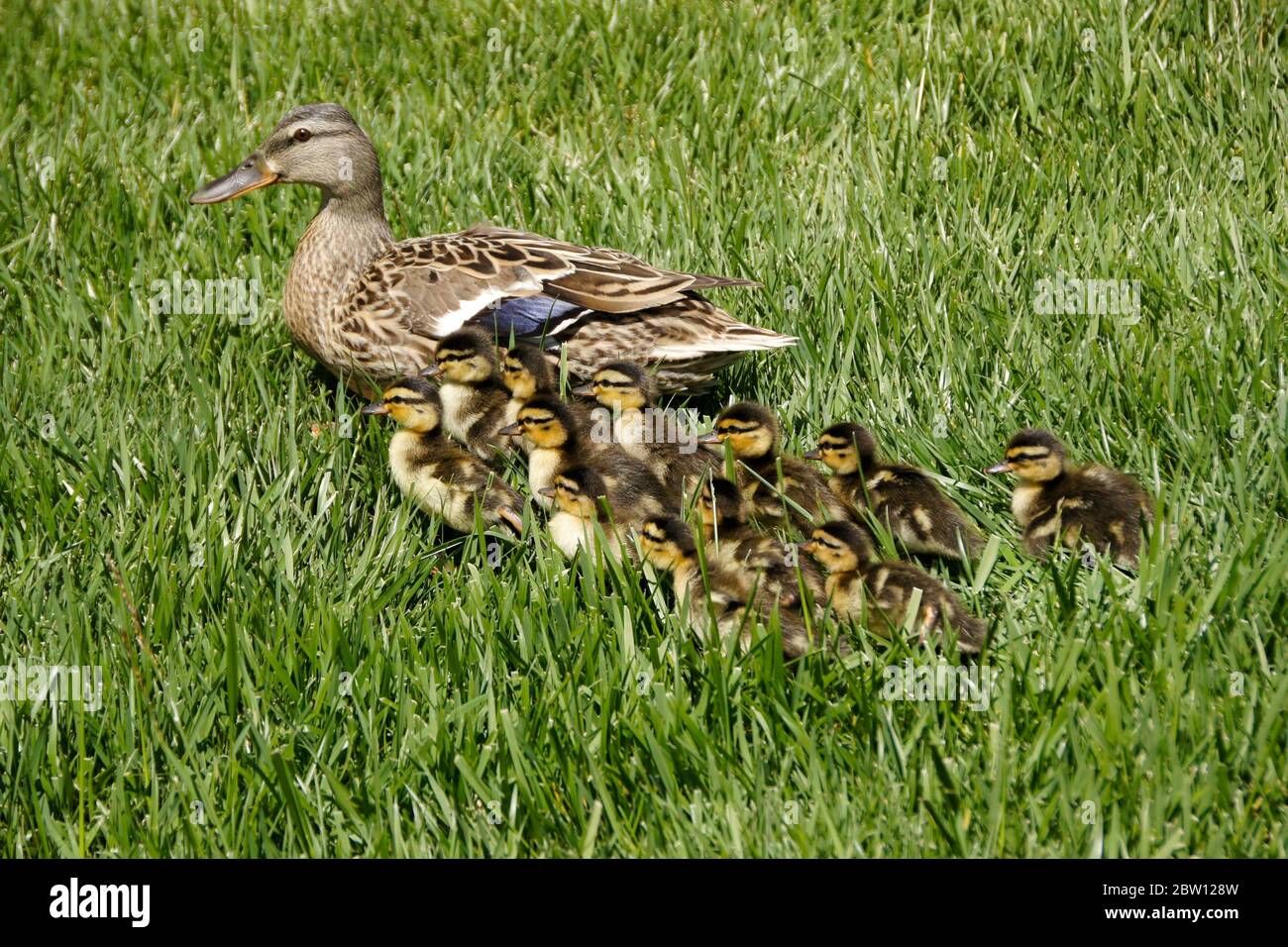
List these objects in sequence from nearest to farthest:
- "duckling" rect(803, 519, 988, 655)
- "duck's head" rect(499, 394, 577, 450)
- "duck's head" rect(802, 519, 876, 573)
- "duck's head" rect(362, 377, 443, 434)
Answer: "duckling" rect(803, 519, 988, 655) → "duck's head" rect(802, 519, 876, 573) → "duck's head" rect(499, 394, 577, 450) → "duck's head" rect(362, 377, 443, 434)

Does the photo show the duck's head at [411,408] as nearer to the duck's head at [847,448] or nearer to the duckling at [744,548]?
the duckling at [744,548]

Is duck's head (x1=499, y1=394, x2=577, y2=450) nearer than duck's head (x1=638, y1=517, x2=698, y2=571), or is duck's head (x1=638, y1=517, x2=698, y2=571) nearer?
duck's head (x1=638, y1=517, x2=698, y2=571)

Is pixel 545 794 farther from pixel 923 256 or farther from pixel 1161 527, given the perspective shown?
pixel 923 256

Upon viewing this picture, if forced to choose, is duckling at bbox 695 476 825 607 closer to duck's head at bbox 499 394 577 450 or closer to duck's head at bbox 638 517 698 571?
duck's head at bbox 638 517 698 571

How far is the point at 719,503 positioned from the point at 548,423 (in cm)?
63

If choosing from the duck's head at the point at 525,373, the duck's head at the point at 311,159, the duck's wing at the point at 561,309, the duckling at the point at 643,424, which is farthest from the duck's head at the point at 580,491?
the duck's head at the point at 311,159

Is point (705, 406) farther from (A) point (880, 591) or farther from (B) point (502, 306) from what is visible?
(A) point (880, 591)

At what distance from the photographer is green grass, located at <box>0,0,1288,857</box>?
2895 mm

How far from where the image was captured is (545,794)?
9.62ft

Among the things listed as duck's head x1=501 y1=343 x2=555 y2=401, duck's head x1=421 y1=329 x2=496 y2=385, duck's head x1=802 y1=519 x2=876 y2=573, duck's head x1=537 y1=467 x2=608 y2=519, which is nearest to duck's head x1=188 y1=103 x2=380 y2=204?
duck's head x1=421 y1=329 x2=496 y2=385

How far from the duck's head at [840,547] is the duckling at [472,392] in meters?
1.29

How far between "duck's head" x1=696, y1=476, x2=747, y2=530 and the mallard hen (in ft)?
2.77

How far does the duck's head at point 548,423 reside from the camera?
4.04 m
